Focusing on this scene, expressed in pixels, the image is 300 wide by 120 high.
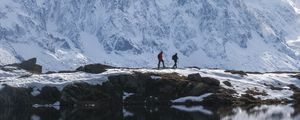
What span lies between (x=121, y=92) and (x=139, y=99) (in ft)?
10.1

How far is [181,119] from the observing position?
96.8 metres

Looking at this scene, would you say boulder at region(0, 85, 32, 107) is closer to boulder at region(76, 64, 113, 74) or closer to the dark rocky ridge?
the dark rocky ridge

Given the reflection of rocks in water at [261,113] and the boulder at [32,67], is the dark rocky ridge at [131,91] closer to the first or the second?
the reflection of rocks in water at [261,113]

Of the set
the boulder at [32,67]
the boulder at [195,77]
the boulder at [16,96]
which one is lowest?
the boulder at [16,96]

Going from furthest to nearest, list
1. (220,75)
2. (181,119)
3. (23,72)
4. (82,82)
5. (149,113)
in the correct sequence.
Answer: (23,72) → (220,75) → (82,82) → (149,113) → (181,119)

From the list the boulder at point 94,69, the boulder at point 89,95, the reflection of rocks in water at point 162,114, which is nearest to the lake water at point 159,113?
the reflection of rocks in water at point 162,114

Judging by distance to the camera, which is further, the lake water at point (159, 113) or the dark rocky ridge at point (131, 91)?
the dark rocky ridge at point (131, 91)

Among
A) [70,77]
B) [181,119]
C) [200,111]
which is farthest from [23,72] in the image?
[181,119]

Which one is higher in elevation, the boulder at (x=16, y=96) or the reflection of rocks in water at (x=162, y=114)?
the boulder at (x=16, y=96)

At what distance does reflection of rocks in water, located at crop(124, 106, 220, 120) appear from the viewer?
98062 mm

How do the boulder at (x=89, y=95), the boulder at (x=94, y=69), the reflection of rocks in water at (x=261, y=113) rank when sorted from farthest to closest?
the boulder at (x=94, y=69), the boulder at (x=89, y=95), the reflection of rocks in water at (x=261, y=113)

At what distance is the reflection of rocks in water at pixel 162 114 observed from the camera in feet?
322

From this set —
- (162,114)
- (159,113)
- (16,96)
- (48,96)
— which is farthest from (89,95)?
(162,114)

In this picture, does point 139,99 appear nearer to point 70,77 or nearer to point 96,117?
point 70,77
